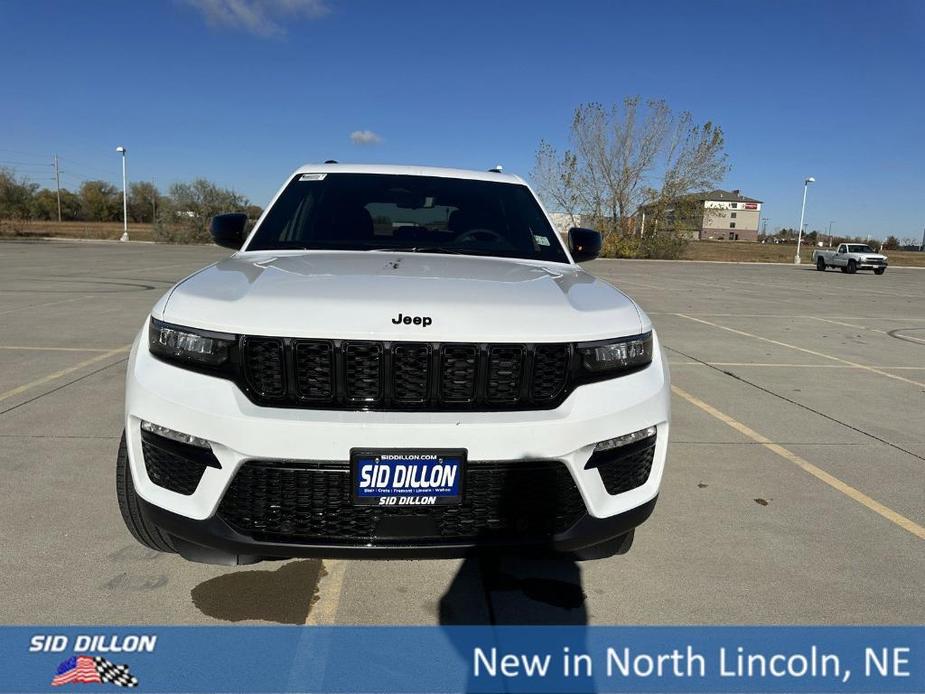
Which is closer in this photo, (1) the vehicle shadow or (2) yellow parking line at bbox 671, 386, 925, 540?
(1) the vehicle shadow

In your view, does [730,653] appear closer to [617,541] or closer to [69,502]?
[617,541]

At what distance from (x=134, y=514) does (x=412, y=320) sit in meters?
1.30

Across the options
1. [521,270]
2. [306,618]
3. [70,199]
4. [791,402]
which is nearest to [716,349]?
[791,402]

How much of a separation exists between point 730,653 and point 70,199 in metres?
103

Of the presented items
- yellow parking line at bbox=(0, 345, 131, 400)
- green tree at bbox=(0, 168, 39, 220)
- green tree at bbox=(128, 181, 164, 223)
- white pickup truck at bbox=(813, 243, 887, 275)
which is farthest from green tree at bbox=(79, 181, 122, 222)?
yellow parking line at bbox=(0, 345, 131, 400)

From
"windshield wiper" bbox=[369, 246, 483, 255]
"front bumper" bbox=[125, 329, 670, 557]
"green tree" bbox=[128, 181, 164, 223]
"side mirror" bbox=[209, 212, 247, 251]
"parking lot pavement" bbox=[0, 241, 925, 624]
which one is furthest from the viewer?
"green tree" bbox=[128, 181, 164, 223]

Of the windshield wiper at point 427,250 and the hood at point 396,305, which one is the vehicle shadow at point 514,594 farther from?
the windshield wiper at point 427,250

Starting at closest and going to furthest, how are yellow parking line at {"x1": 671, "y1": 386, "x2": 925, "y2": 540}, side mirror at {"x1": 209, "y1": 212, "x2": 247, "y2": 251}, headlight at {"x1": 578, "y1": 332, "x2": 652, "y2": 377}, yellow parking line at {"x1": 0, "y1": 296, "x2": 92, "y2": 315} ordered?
headlight at {"x1": 578, "y1": 332, "x2": 652, "y2": 377}
yellow parking line at {"x1": 671, "y1": 386, "x2": 925, "y2": 540}
side mirror at {"x1": 209, "y1": 212, "x2": 247, "y2": 251}
yellow parking line at {"x1": 0, "y1": 296, "x2": 92, "y2": 315}

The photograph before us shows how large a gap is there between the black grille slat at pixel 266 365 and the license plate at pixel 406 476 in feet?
1.13

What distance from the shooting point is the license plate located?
212 cm

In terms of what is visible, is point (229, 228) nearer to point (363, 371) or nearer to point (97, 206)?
point (363, 371)

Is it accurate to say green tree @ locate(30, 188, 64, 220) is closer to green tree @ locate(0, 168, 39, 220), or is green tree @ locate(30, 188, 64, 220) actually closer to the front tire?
green tree @ locate(0, 168, 39, 220)

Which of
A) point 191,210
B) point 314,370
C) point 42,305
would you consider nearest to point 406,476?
point 314,370

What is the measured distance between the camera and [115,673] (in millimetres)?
2188
